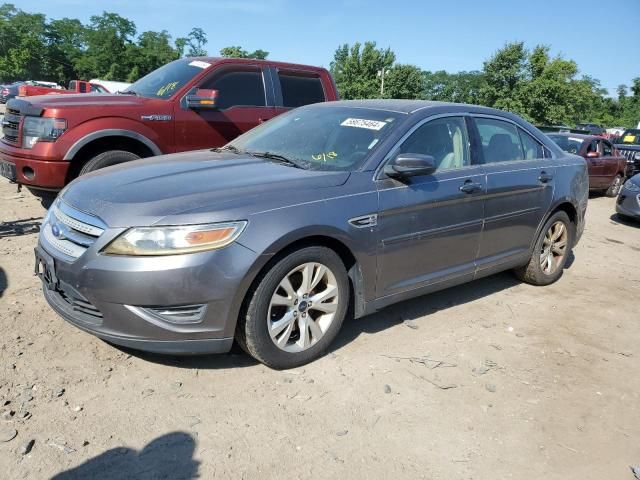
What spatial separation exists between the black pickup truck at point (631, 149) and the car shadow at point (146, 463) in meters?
15.4

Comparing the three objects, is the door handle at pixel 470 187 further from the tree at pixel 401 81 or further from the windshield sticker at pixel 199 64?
the tree at pixel 401 81

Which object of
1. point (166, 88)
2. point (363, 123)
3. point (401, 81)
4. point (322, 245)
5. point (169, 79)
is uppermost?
point (401, 81)

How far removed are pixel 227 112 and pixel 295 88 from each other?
1.11 metres

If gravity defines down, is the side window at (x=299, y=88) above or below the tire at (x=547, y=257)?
above

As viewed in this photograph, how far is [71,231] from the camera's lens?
307cm

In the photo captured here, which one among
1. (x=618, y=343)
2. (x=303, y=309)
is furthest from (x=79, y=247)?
(x=618, y=343)

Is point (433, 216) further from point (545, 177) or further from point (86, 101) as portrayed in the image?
point (86, 101)

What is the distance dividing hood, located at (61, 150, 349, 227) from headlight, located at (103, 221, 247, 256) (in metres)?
0.04

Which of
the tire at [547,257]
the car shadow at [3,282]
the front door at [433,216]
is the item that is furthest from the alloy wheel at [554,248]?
the car shadow at [3,282]

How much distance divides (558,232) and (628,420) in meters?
2.49

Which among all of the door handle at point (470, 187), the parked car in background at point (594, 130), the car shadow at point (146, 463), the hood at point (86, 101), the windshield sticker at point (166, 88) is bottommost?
the car shadow at point (146, 463)

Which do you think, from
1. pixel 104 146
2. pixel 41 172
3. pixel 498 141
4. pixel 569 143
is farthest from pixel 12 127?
pixel 569 143

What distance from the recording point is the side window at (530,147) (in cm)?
488

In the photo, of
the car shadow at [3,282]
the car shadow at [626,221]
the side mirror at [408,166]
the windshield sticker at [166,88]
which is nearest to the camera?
the side mirror at [408,166]
